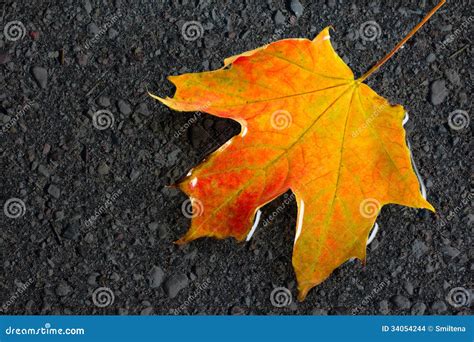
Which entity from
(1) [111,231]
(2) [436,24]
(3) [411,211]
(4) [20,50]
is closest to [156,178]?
(1) [111,231]

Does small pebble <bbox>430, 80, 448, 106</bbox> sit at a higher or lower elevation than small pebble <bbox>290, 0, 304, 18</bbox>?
higher

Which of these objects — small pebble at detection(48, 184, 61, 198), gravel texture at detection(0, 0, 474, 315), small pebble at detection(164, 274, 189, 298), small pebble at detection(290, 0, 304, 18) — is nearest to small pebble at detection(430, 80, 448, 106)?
gravel texture at detection(0, 0, 474, 315)

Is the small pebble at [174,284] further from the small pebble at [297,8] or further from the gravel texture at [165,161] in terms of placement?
the small pebble at [297,8]

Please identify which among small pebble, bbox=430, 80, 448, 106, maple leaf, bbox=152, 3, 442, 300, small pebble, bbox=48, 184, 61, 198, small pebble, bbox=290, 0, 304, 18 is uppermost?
small pebble, bbox=430, 80, 448, 106

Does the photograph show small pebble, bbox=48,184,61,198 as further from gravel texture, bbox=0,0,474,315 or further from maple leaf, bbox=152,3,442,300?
maple leaf, bbox=152,3,442,300

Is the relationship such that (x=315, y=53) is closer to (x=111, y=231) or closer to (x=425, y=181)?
(x=425, y=181)

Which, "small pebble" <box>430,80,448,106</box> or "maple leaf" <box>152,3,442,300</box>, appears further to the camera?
"small pebble" <box>430,80,448,106</box>

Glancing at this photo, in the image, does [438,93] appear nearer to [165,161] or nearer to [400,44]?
[400,44]
